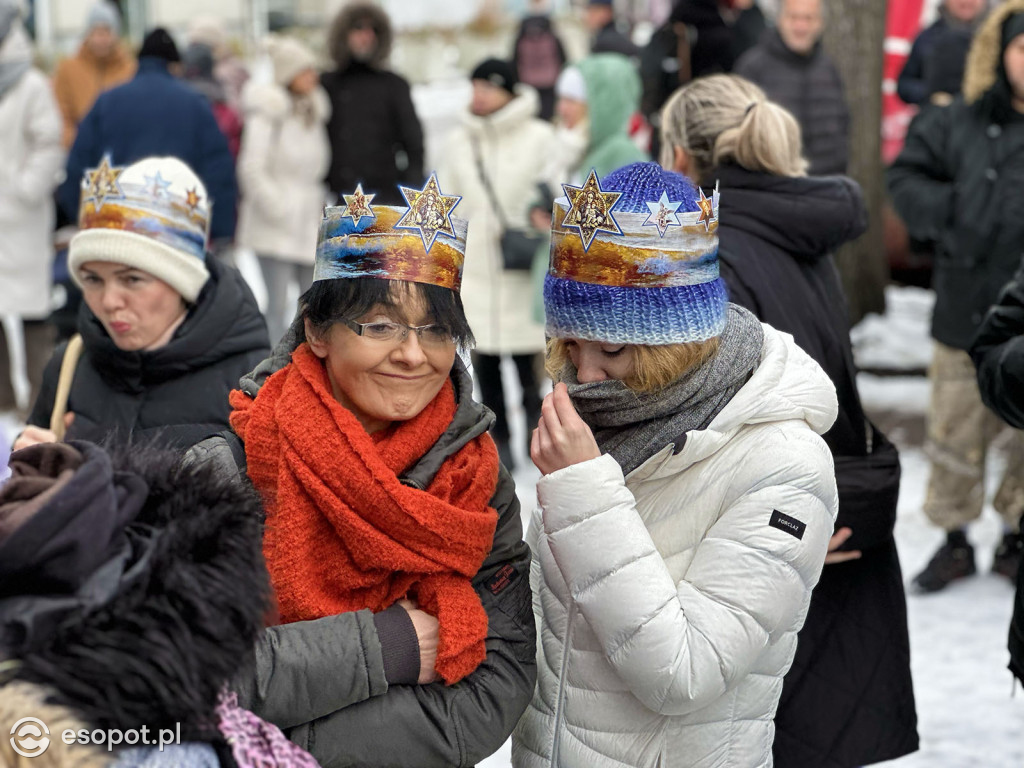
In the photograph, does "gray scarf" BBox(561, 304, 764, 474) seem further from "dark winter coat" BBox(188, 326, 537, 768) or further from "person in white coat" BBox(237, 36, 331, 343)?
"person in white coat" BBox(237, 36, 331, 343)

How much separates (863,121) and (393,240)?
749 centimetres

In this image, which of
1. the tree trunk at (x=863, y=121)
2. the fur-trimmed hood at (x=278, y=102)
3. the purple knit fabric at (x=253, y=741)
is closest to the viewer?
the purple knit fabric at (x=253, y=741)

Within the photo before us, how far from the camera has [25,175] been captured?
24.8 ft

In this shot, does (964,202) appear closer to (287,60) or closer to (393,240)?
(393,240)

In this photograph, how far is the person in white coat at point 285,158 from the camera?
8109mm

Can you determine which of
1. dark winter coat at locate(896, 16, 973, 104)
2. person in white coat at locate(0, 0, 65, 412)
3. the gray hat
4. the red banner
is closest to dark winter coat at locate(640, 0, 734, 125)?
dark winter coat at locate(896, 16, 973, 104)

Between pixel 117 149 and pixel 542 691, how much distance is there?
5.64 m

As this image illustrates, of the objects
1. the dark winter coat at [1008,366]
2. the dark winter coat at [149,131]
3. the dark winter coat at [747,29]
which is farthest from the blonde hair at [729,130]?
the dark winter coat at [747,29]

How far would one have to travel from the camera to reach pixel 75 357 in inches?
132

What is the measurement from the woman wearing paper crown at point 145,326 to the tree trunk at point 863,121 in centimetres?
617

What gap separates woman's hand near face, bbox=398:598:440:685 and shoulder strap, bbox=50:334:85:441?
1460 millimetres

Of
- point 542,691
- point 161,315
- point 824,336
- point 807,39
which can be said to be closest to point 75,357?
point 161,315

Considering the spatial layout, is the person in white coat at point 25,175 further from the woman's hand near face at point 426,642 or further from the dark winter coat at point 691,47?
the woman's hand near face at point 426,642

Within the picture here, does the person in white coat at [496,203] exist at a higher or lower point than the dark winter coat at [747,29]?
lower
